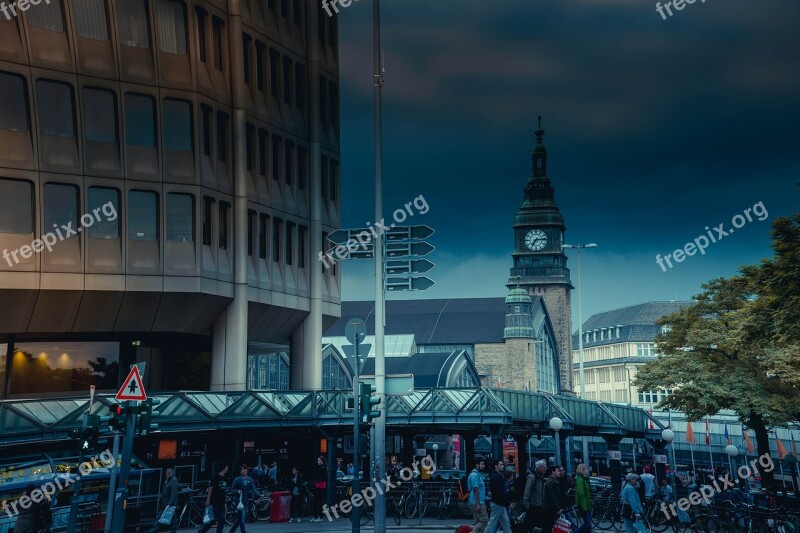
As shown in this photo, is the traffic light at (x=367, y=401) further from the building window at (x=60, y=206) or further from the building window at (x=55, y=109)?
the building window at (x=55, y=109)

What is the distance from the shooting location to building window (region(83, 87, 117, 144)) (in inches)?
1415

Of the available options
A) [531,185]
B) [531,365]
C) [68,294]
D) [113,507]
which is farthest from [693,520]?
[531,185]

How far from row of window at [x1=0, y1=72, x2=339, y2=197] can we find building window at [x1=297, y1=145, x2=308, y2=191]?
2541 millimetres

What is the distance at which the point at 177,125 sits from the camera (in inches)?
1497

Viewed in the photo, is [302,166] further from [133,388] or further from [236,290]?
[133,388]

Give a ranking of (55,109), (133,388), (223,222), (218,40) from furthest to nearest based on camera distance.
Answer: (218,40) < (223,222) < (55,109) < (133,388)

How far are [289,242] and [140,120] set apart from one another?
9870 mm

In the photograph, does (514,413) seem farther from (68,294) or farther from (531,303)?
(531,303)

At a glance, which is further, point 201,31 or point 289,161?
point 289,161

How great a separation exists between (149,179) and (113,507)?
17.7 meters

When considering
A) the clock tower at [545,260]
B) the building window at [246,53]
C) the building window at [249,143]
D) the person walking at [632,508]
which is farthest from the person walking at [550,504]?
the clock tower at [545,260]

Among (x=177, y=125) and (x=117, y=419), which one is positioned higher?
(x=177, y=125)

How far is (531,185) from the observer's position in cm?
14075

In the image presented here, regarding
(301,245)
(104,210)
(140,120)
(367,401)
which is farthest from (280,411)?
(367,401)
